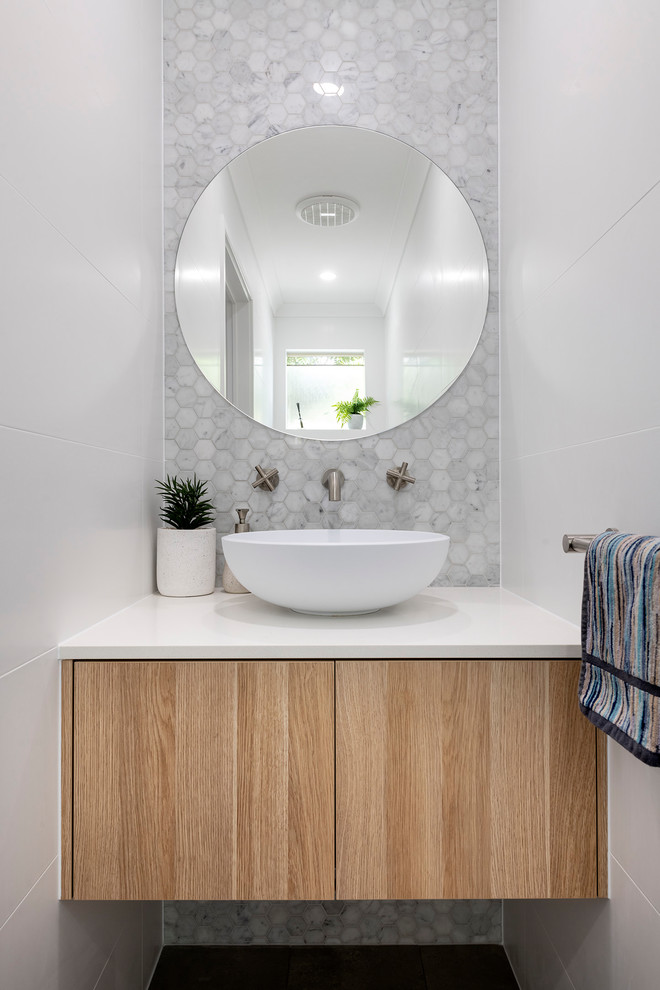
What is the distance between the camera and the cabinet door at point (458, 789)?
0.97 metres

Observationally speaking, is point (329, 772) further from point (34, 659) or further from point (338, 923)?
point (338, 923)

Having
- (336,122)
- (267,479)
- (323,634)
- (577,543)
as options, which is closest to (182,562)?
(267,479)

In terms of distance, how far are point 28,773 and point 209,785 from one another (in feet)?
0.87

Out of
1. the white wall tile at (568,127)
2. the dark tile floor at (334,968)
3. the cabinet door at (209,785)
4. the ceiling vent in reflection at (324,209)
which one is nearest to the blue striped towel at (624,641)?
the cabinet door at (209,785)

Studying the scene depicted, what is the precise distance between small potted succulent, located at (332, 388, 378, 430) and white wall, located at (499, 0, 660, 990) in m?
0.37

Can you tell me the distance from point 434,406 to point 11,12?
3.79 ft

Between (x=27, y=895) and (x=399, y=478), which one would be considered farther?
(x=399, y=478)

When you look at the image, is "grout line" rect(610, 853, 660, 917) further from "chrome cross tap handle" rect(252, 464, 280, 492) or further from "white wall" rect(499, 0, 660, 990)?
"chrome cross tap handle" rect(252, 464, 280, 492)

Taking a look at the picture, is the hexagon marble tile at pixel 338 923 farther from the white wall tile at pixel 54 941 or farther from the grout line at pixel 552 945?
the white wall tile at pixel 54 941

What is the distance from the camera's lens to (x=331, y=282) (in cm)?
165

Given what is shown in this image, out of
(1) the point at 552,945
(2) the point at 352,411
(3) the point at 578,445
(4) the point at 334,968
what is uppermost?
(2) the point at 352,411

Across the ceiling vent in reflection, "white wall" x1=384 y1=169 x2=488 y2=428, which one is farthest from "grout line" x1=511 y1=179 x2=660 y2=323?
the ceiling vent in reflection

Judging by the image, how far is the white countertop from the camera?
3.21ft

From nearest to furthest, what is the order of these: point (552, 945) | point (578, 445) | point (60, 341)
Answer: point (60, 341), point (578, 445), point (552, 945)
